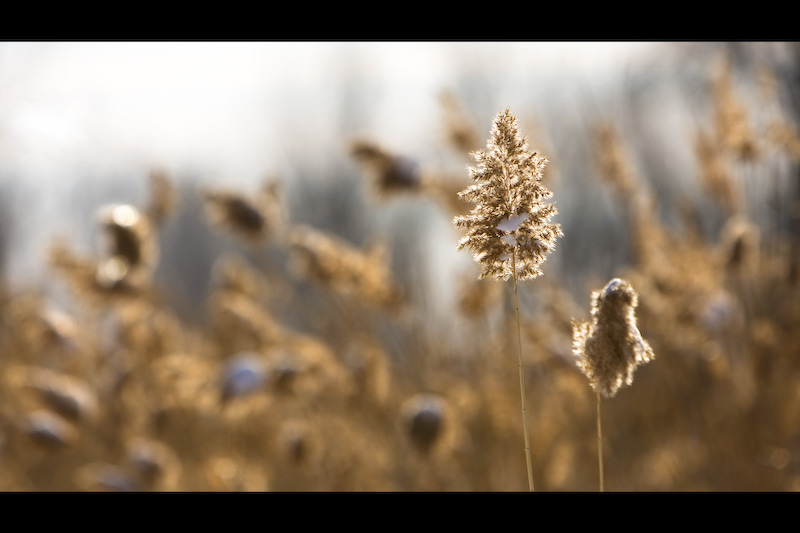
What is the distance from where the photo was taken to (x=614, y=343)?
89cm

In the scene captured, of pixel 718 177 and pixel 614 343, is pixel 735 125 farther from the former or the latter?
pixel 614 343

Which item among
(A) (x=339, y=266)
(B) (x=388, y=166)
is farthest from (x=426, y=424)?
(B) (x=388, y=166)

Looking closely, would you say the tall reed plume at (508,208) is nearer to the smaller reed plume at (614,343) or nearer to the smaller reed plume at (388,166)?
the smaller reed plume at (614,343)

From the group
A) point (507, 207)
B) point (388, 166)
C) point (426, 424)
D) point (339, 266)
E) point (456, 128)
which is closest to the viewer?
point (507, 207)

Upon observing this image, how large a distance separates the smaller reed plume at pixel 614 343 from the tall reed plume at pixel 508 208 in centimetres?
10

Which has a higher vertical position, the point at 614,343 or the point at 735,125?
the point at 735,125

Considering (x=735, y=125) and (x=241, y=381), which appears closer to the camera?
(x=735, y=125)

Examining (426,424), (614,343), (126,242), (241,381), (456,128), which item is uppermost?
(456,128)

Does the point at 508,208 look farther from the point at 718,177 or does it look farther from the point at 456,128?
the point at 718,177

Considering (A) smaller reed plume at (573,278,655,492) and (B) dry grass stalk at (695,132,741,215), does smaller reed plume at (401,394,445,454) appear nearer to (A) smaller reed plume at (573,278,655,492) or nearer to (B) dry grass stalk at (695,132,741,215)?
(B) dry grass stalk at (695,132,741,215)

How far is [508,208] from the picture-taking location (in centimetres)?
85

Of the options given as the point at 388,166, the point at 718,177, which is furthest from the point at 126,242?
the point at 718,177

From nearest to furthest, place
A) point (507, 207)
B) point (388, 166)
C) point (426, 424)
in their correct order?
point (507, 207) → point (426, 424) → point (388, 166)

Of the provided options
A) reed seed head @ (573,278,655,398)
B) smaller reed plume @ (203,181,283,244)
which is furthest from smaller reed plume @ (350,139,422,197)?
reed seed head @ (573,278,655,398)
